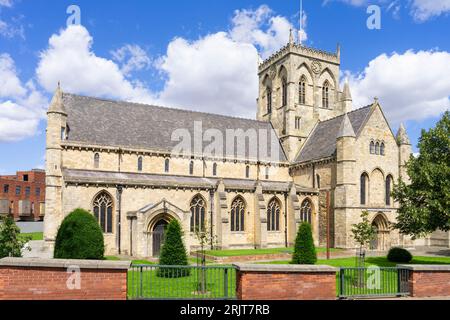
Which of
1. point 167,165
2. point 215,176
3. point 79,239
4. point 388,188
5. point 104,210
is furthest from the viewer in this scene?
point 215,176

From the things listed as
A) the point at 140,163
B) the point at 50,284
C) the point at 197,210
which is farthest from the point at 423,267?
the point at 140,163

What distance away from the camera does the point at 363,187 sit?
37.8 metres

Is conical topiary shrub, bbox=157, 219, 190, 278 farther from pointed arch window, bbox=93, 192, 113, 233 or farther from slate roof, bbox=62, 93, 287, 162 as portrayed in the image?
slate roof, bbox=62, 93, 287, 162

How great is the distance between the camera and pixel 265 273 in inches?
474

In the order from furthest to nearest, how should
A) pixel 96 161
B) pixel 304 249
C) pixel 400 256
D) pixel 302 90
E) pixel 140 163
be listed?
1. pixel 302 90
2. pixel 140 163
3. pixel 96 161
4. pixel 400 256
5. pixel 304 249

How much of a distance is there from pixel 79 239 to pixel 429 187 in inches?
853

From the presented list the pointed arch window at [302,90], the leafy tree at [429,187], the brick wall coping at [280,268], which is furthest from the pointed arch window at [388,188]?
the brick wall coping at [280,268]

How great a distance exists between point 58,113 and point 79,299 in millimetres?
25024

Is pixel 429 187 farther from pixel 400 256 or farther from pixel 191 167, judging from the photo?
pixel 191 167

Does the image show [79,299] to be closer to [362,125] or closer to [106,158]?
[106,158]

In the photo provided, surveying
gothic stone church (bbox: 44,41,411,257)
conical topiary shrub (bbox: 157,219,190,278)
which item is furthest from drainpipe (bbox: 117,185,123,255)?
conical topiary shrub (bbox: 157,219,190,278)

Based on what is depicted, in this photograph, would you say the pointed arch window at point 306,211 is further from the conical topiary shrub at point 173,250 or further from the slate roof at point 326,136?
the conical topiary shrub at point 173,250

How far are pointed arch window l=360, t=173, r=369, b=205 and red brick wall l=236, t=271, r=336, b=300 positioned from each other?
26.9m
